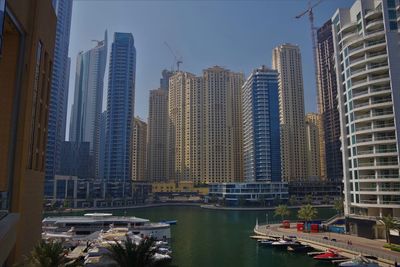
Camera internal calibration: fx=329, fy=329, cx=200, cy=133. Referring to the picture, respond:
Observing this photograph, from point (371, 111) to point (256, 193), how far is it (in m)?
118

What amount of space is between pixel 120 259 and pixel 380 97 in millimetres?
61868

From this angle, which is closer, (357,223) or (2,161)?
(2,161)

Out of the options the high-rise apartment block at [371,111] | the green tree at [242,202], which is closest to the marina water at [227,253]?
the high-rise apartment block at [371,111]

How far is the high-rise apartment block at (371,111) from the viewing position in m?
62.1

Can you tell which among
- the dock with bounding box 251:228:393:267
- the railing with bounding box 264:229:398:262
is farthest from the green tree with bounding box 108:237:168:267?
the railing with bounding box 264:229:398:262

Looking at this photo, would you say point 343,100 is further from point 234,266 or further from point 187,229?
point 187,229

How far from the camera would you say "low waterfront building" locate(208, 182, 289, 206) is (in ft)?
582

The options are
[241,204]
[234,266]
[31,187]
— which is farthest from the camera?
[241,204]

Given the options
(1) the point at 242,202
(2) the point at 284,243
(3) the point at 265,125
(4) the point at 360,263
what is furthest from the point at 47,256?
(3) the point at 265,125

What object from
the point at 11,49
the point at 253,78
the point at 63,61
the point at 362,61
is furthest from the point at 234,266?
the point at 63,61

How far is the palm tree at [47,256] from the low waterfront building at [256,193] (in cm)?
15782

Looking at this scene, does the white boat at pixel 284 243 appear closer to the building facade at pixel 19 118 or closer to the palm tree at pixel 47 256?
the building facade at pixel 19 118

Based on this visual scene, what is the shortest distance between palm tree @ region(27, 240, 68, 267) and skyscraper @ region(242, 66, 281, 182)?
168m

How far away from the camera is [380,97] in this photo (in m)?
65.8
